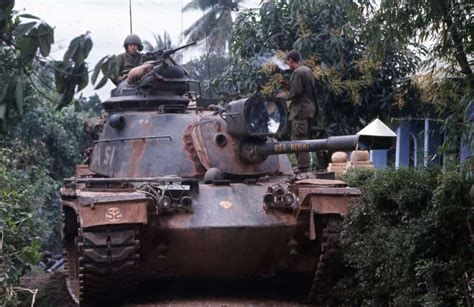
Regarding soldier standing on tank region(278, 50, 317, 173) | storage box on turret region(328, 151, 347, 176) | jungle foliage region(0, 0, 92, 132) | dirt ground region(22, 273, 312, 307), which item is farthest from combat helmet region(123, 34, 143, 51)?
jungle foliage region(0, 0, 92, 132)

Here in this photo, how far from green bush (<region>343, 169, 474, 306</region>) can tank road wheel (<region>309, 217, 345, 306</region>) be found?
174mm

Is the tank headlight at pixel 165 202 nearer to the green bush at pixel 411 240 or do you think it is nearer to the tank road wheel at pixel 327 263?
the tank road wheel at pixel 327 263

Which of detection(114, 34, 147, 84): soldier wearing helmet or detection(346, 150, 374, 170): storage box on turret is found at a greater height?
detection(114, 34, 147, 84): soldier wearing helmet

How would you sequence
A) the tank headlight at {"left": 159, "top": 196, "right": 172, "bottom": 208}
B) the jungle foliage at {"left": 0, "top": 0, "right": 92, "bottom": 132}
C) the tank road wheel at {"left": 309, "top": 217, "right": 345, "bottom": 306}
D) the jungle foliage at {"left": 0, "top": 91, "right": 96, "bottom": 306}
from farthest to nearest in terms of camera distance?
the jungle foliage at {"left": 0, "top": 91, "right": 96, "bottom": 306} → the tank road wheel at {"left": 309, "top": 217, "right": 345, "bottom": 306} → the tank headlight at {"left": 159, "top": 196, "right": 172, "bottom": 208} → the jungle foliage at {"left": 0, "top": 0, "right": 92, "bottom": 132}

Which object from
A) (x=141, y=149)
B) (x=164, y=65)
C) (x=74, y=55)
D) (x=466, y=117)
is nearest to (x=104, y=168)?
(x=141, y=149)

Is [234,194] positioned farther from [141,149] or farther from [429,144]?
[429,144]

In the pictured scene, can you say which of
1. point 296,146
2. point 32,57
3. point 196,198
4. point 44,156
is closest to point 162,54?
point 196,198

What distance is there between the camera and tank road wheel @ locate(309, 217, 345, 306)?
9.67 m

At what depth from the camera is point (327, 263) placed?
9.77 metres

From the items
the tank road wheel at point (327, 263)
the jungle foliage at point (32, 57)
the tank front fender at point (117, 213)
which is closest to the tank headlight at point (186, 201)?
the tank front fender at point (117, 213)

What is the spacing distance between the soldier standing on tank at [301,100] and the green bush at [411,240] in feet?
8.28

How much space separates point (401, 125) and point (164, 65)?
22.8ft

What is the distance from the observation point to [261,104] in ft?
34.7

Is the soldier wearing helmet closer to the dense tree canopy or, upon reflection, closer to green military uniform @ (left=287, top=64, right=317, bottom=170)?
green military uniform @ (left=287, top=64, right=317, bottom=170)
